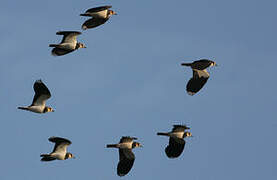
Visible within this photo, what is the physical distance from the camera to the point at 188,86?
75938 mm

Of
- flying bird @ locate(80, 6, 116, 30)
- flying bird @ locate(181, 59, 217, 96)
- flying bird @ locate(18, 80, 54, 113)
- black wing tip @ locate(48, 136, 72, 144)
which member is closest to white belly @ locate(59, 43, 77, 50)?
flying bird @ locate(80, 6, 116, 30)

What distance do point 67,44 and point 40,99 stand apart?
14.8ft

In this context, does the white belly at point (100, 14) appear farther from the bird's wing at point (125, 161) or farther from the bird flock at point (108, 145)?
the bird's wing at point (125, 161)

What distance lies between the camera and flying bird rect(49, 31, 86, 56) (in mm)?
72688

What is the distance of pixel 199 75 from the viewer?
7656cm

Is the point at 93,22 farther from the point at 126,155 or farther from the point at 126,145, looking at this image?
the point at 126,155

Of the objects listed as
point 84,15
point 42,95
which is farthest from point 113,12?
point 42,95

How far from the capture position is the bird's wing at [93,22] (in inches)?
2876

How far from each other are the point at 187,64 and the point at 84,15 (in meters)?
8.65

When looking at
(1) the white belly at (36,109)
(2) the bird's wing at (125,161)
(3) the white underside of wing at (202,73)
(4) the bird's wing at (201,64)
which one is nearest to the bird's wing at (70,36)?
(1) the white belly at (36,109)

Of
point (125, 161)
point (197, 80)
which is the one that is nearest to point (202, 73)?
point (197, 80)

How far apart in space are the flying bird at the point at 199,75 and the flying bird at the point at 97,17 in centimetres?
719

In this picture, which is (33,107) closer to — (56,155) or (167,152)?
(56,155)

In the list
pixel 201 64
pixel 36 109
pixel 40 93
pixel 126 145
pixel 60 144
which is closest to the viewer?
pixel 60 144
